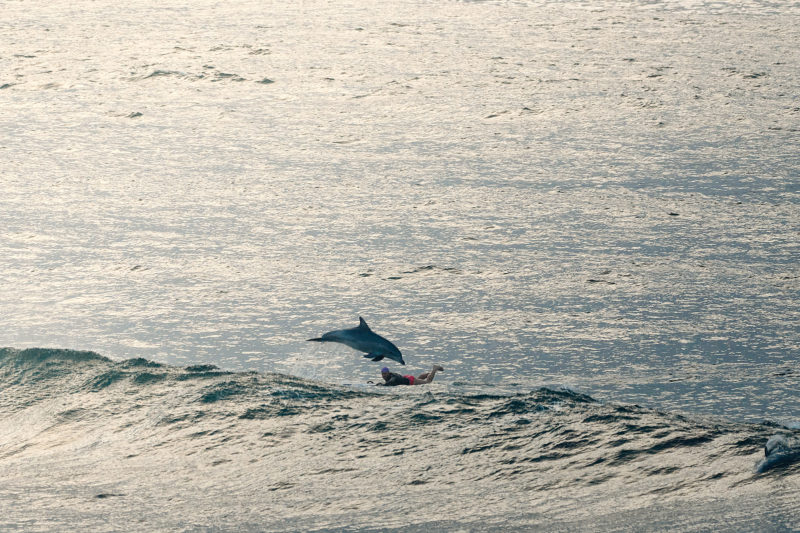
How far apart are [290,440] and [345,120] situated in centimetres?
708

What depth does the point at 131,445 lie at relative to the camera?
313 inches

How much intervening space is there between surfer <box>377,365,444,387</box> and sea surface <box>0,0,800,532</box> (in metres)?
0.07

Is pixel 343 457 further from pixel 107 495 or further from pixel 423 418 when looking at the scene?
pixel 107 495

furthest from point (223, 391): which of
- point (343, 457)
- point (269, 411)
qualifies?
point (343, 457)

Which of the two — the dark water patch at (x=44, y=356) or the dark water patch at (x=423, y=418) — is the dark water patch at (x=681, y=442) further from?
the dark water patch at (x=44, y=356)

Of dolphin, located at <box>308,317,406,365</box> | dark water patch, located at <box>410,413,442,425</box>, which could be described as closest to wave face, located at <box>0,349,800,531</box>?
dark water patch, located at <box>410,413,442,425</box>

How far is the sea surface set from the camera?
7.14 m

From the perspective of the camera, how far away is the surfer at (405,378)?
8227 mm

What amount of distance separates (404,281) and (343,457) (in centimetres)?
276

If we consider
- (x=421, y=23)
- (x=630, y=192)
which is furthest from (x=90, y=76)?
(x=630, y=192)

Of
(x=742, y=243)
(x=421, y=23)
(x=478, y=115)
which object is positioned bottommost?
(x=742, y=243)

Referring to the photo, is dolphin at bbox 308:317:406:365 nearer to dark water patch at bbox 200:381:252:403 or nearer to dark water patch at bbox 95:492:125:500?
dark water patch at bbox 200:381:252:403

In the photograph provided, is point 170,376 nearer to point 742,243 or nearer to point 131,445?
point 131,445

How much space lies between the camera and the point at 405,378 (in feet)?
27.0
